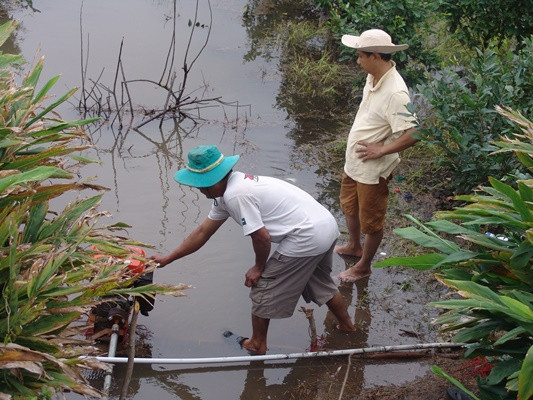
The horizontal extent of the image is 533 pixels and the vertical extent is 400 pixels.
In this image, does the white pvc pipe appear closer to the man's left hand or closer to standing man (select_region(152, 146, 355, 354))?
standing man (select_region(152, 146, 355, 354))

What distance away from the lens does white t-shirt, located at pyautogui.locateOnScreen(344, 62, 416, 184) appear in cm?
560

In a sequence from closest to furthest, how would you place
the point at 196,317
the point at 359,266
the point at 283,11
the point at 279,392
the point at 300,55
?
the point at 279,392 → the point at 196,317 → the point at 359,266 → the point at 300,55 → the point at 283,11

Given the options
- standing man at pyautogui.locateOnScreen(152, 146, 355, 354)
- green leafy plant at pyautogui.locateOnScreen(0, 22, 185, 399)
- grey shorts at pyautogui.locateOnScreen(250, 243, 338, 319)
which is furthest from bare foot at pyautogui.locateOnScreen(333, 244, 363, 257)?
green leafy plant at pyautogui.locateOnScreen(0, 22, 185, 399)

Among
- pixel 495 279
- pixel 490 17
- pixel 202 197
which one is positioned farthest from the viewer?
pixel 490 17

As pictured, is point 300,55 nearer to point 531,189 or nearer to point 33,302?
point 531,189

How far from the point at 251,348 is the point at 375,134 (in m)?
1.85

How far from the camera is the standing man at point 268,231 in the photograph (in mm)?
4582

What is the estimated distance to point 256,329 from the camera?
199 inches

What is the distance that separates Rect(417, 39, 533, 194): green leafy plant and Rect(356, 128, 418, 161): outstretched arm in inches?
17.6

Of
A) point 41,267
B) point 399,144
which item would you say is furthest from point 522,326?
point 399,144

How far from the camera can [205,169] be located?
4.53m

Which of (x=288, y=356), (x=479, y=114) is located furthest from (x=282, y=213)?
(x=479, y=114)

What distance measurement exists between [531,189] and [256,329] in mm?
2207

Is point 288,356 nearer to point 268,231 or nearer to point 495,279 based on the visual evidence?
point 268,231
